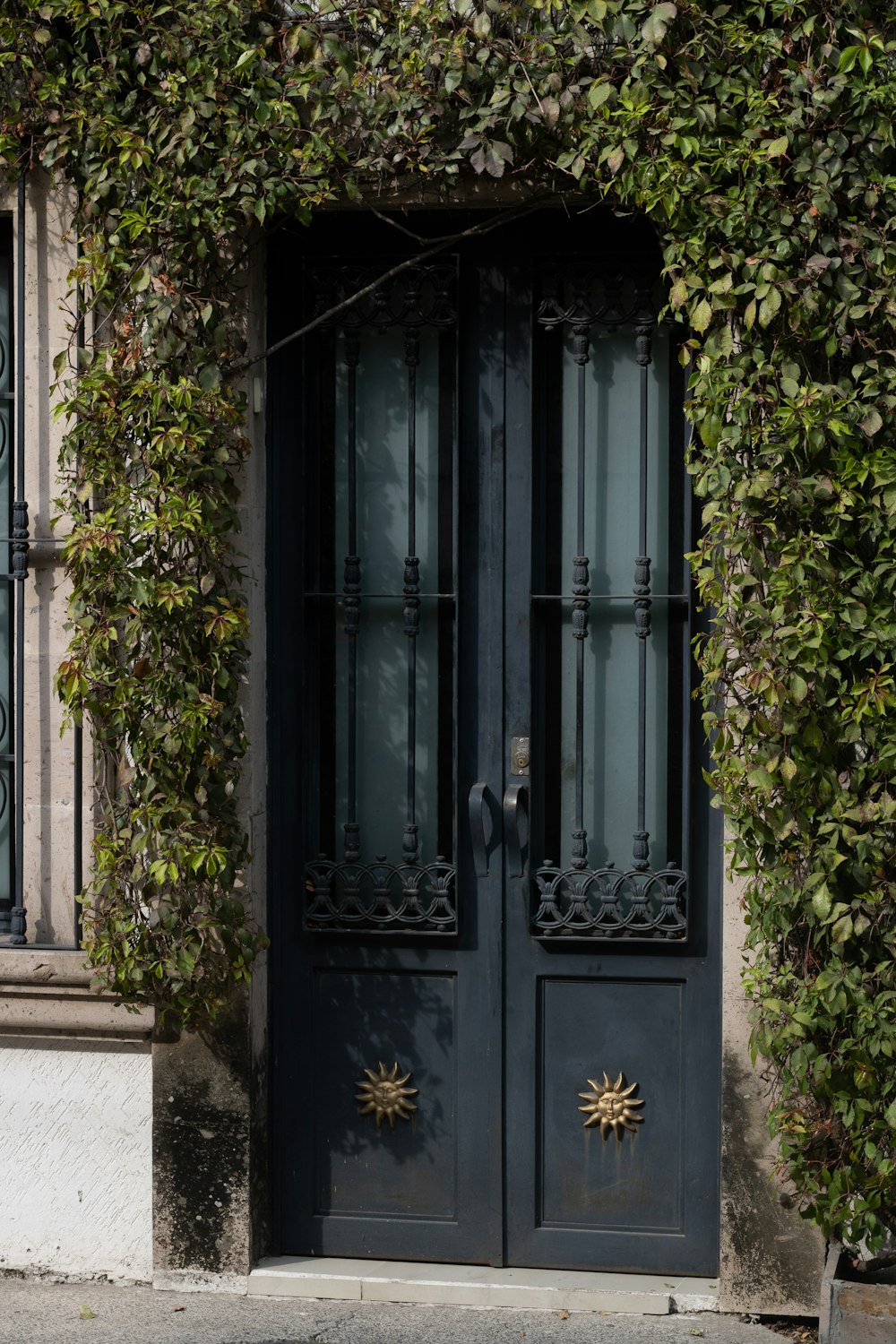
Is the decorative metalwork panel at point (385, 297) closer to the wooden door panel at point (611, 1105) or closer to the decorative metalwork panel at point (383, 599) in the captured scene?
the decorative metalwork panel at point (383, 599)

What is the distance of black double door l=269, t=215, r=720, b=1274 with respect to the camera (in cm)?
465

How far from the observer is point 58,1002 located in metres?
4.71

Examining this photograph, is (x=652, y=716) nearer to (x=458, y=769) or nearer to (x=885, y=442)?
(x=458, y=769)

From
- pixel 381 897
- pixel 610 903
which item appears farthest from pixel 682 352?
pixel 381 897

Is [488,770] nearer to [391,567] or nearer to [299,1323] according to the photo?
[391,567]

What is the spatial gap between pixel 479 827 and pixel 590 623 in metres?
0.73

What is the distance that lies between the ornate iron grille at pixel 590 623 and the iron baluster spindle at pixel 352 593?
0.59m

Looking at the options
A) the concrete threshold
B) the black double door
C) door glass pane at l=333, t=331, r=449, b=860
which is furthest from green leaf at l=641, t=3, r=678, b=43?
the concrete threshold

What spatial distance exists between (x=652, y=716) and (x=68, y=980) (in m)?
2.01

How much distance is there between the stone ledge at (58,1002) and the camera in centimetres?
468

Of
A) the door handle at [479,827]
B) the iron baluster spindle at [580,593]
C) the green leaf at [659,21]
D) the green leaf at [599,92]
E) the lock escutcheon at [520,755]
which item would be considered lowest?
the door handle at [479,827]

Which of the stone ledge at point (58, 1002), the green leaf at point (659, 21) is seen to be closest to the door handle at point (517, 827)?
the stone ledge at point (58, 1002)

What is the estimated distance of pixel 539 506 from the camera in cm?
473

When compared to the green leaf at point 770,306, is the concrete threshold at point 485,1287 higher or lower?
lower
